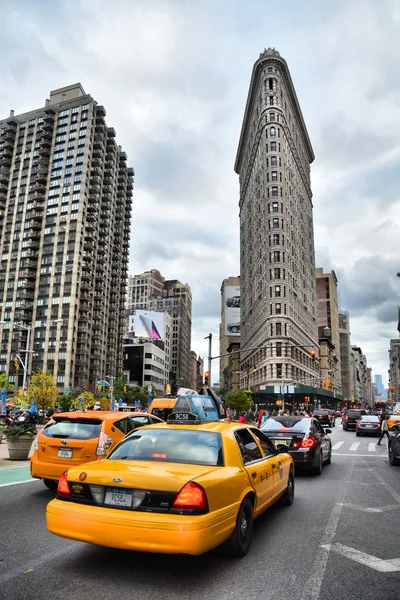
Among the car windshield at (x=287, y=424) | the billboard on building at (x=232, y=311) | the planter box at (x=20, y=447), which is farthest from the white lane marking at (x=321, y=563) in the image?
the billboard on building at (x=232, y=311)

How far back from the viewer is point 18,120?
11606 cm

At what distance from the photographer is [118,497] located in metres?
4.48

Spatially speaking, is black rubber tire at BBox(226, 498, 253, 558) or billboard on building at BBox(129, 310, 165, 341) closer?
black rubber tire at BBox(226, 498, 253, 558)

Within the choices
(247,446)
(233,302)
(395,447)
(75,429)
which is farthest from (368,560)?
(233,302)

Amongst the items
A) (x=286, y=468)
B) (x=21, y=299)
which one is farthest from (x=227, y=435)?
(x=21, y=299)

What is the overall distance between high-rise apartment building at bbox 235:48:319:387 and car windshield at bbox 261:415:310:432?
185 feet

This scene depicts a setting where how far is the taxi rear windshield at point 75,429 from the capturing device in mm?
8398

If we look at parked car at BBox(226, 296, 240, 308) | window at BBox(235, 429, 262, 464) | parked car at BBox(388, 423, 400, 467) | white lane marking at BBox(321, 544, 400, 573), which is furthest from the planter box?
parked car at BBox(226, 296, 240, 308)

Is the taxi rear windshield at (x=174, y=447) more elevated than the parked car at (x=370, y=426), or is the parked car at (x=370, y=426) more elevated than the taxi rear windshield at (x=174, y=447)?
the taxi rear windshield at (x=174, y=447)

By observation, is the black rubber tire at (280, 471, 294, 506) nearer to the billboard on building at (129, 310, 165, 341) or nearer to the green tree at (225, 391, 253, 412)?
the green tree at (225, 391, 253, 412)

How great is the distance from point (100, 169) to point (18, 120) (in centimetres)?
2887

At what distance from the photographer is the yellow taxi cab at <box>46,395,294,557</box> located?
418 cm

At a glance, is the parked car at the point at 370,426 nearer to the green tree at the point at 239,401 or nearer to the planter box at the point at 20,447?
the planter box at the point at 20,447

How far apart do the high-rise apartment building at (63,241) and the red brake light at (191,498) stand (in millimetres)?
91018
